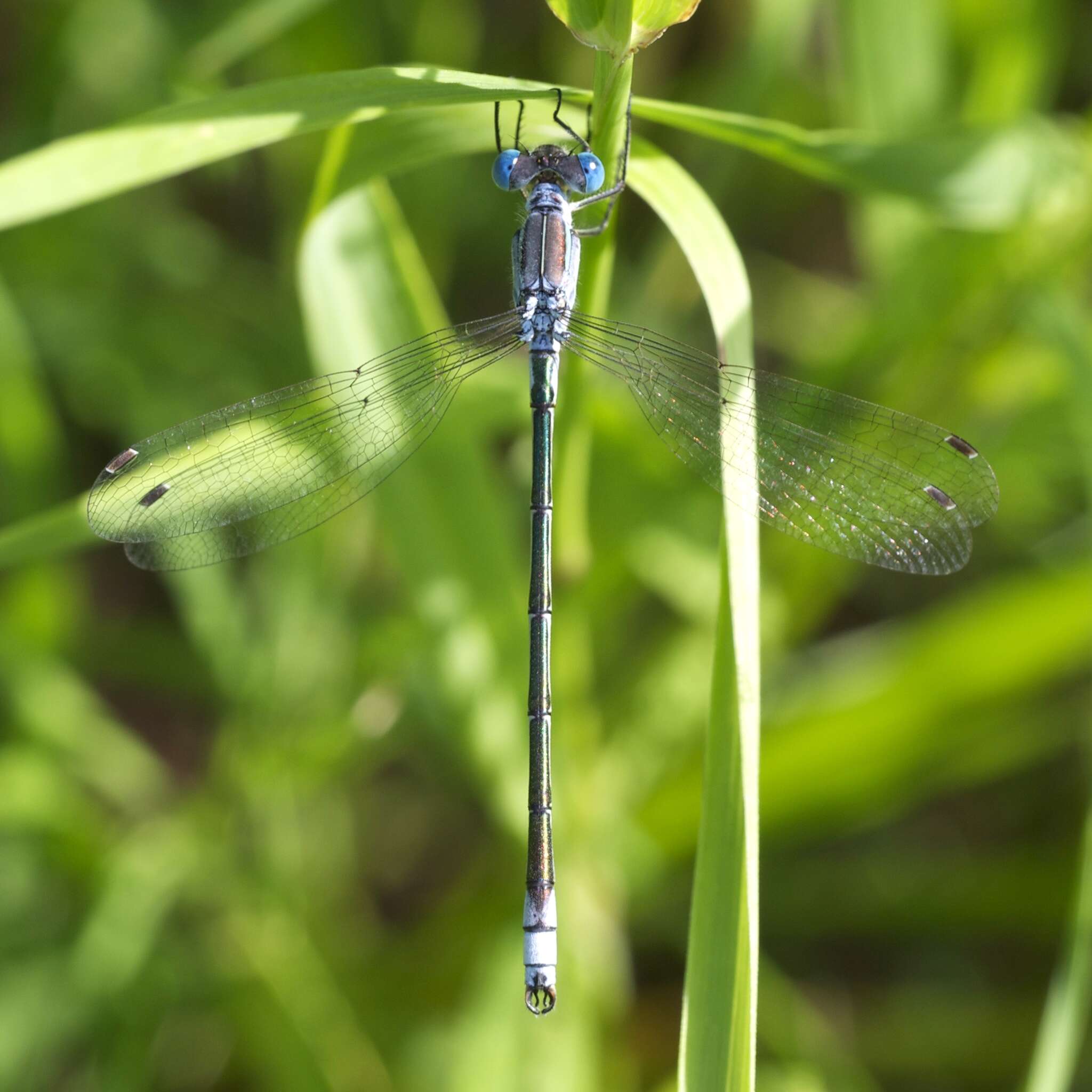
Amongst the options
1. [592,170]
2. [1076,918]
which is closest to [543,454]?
[592,170]

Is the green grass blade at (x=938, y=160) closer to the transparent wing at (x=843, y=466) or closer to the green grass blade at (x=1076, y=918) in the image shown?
the green grass blade at (x=1076, y=918)

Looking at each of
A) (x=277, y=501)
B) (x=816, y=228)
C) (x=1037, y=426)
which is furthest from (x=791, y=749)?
(x=816, y=228)

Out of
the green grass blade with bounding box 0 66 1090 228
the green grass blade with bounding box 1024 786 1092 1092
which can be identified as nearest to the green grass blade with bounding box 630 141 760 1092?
the green grass blade with bounding box 0 66 1090 228

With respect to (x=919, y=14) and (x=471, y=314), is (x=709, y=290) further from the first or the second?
(x=471, y=314)

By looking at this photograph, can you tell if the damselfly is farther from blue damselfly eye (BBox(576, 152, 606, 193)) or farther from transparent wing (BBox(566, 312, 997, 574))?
blue damselfly eye (BBox(576, 152, 606, 193))

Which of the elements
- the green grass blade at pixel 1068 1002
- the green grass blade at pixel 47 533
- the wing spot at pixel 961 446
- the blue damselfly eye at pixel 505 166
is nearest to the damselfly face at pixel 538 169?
the blue damselfly eye at pixel 505 166

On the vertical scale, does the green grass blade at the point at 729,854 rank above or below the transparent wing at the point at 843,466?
below

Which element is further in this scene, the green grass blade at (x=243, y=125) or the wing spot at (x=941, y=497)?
the wing spot at (x=941, y=497)
